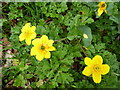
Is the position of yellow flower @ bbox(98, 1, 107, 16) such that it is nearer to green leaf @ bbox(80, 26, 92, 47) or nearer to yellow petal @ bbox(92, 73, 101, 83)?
green leaf @ bbox(80, 26, 92, 47)

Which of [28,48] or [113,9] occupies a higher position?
[113,9]

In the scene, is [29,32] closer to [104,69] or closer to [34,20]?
[34,20]

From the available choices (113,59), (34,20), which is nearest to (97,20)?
(113,59)

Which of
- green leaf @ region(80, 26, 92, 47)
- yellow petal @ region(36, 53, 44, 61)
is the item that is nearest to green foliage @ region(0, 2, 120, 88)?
green leaf @ region(80, 26, 92, 47)

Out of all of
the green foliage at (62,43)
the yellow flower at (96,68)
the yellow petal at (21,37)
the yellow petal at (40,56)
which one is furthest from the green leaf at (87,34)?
the yellow petal at (21,37)

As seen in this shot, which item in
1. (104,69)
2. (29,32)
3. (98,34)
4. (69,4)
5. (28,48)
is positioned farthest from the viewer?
(69,4)

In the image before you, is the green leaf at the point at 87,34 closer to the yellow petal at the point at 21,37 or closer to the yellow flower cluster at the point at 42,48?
the yellow flower cluster at the point at 42,48

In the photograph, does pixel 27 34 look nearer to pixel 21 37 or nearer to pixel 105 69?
pixel 21 37
